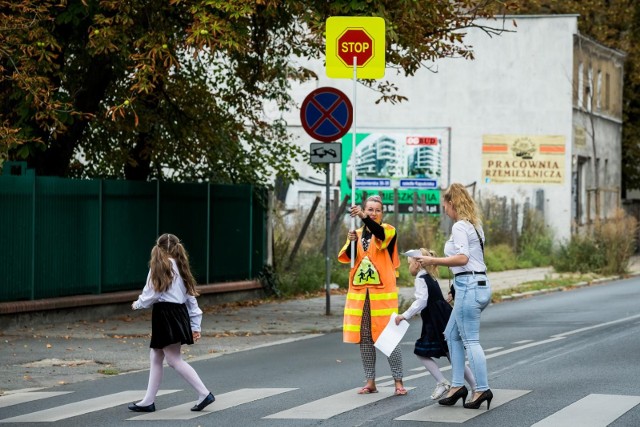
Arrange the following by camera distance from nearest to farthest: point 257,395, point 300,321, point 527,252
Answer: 1. point 257,395
2. point 300,321
3. point 527,252

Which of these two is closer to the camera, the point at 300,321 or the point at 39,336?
the point at 39,336

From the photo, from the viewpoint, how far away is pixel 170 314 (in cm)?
1184

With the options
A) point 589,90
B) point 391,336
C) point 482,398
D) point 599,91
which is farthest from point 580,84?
point 482,398

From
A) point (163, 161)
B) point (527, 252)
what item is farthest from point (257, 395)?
point (527, 252)

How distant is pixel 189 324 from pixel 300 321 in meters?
9.34

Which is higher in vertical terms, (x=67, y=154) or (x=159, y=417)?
(x=67, y=154)

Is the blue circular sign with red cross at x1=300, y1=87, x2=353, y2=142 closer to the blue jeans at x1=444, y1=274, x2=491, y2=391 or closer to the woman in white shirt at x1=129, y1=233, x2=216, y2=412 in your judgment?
the woman in white shirt at x1=129, y1=233, x2=216, y2=412

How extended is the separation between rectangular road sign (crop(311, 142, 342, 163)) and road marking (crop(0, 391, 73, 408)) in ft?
27.1

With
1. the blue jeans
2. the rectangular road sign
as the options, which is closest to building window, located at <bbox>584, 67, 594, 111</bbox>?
the rectangular road sign

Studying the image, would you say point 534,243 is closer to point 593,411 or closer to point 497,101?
point 497,101

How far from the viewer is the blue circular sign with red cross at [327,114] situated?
2102 cm

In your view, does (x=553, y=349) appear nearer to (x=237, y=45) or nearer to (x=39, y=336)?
(x=237, y=45)

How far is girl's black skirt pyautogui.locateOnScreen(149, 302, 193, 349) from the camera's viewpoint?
11797mm

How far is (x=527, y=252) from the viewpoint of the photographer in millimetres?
40906
